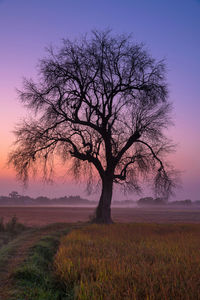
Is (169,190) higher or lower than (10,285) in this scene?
higher

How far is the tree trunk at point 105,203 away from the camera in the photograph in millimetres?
18734

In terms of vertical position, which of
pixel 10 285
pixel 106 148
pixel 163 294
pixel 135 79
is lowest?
pixel 10 285

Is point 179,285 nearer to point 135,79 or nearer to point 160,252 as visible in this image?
point 160,252

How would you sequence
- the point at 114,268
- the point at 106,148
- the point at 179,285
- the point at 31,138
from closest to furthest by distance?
the point at 179,285
the point at 114,268
the point at 31,138
the point at 106,148

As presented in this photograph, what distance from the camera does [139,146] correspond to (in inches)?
766

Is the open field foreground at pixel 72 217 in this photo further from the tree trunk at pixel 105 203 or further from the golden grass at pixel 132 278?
the golden grass at pixel 132 278

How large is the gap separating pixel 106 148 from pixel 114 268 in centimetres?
1423

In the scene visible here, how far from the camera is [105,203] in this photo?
18.8m

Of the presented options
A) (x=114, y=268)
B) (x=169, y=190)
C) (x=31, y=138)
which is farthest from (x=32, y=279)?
(x=169, y=190)

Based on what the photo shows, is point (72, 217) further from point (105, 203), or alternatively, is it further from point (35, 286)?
point (35, 286)

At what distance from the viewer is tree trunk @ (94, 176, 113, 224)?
1873 cm

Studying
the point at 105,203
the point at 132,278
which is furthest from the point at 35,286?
the point at 105,203

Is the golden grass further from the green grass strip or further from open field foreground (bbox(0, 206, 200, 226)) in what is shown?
open field foreground (bbox(0, 206, 200, 226))

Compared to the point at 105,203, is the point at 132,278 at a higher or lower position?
lower
